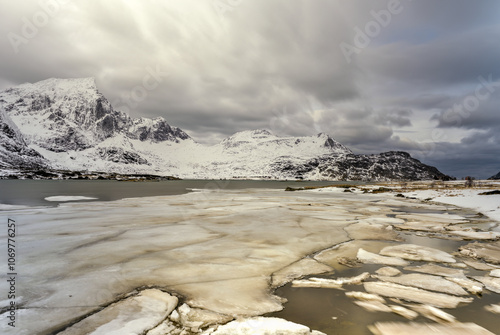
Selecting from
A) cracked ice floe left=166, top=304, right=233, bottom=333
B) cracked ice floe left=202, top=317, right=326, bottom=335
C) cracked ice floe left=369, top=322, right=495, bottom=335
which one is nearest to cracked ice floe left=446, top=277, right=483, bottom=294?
cracked ice floe left=369, top=322, right=495, bottom=335

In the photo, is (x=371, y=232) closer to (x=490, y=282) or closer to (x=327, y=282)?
(x=490, y=282)

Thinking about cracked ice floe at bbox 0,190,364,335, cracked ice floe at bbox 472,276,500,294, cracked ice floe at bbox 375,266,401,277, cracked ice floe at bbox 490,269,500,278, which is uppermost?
cracked ice floe at bbox 490,269,500,278

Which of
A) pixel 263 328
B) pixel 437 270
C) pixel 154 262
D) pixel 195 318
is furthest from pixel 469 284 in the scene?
pixel 154 262

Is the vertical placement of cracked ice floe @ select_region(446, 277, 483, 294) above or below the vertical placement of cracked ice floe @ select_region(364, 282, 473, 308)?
above

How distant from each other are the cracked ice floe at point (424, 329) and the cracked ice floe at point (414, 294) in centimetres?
86

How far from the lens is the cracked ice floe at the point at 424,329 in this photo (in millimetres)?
4445

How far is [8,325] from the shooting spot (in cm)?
448

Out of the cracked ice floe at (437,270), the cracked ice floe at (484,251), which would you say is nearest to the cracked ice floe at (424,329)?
the cracked ice floe at (437,270)

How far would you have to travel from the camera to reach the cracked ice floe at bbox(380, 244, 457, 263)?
28.7ft

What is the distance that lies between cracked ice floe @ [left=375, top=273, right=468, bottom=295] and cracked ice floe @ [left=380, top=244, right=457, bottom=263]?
1.96 m

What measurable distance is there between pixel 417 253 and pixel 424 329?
571 centimetres

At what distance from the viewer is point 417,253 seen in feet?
30.7

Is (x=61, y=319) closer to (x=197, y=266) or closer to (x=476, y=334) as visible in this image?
(x=197, y=266)

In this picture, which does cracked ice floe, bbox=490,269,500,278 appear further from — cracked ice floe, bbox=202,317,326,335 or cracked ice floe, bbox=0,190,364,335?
cracked ice floe, bbox=202,317,326,335
